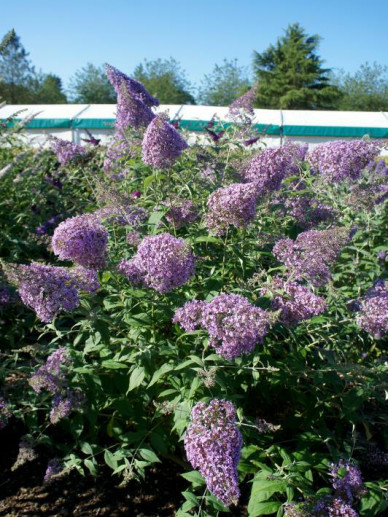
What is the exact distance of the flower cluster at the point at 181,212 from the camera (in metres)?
3.12

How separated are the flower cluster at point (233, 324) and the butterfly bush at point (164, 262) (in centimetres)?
27

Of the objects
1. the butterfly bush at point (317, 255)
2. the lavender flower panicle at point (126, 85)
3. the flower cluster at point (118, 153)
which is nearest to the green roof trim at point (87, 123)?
the flower cluster at point (118, 153)

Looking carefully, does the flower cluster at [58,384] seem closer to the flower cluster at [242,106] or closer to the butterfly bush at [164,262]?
the butterfly bush at [164,262]

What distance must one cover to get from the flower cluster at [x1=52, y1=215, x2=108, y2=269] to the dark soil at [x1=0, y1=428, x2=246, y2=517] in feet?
4.63

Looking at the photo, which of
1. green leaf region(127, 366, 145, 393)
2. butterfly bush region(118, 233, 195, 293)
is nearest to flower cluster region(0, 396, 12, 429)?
green leaf region(127, 366, 145, 393)

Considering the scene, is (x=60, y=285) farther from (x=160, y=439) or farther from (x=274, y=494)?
(x=274, y=494)

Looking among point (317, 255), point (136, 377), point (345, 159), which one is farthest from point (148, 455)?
point (345, 159)

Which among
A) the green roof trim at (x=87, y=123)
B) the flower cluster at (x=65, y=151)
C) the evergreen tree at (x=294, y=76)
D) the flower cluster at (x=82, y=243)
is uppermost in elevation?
the evergreen tree at (x=294, y=76)

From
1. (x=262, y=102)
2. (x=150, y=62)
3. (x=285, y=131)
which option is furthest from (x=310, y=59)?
(x=285, y=131)

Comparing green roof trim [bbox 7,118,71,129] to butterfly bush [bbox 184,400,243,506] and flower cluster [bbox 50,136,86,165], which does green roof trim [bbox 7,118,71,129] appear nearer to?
flower cluster [bbox 50,136,86,165]

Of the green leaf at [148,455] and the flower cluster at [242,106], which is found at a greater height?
the flower cluster at [242,106]

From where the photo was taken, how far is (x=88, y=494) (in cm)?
296

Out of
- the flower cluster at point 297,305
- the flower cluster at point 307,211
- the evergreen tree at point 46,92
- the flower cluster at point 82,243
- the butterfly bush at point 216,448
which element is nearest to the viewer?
the butterfly bush at point 216,448

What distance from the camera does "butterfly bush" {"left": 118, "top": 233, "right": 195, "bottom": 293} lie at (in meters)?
2.40
